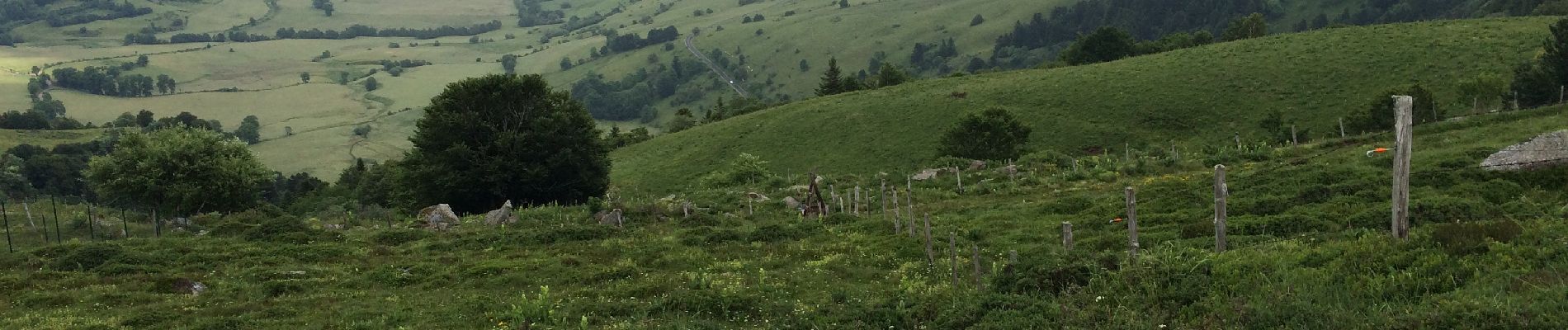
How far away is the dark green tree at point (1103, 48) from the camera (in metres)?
112

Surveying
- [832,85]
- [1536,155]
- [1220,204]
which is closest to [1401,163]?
[1220,204]

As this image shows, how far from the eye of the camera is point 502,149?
53.7 m

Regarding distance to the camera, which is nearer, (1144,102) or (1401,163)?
(1401,163)

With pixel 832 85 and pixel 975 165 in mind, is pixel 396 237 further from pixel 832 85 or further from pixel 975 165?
pixel 832 85

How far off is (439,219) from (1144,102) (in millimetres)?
61332

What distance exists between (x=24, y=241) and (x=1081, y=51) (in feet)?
349

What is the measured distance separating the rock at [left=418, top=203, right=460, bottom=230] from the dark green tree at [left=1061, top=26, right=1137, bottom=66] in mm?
87786

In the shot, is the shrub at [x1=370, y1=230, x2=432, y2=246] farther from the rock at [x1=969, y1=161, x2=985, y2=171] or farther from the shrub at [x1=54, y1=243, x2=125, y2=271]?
the rock at [x1=969, y1=161, x2=985, y2=171]

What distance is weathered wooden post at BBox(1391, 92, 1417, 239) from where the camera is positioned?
583 inches

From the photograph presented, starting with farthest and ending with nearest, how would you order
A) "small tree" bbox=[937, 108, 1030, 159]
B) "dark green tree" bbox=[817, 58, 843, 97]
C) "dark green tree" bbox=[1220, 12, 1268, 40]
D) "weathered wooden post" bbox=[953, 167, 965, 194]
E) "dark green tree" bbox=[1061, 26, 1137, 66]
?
"dark green tree" bbox=[817, 58, 843, 97], "dark green tree" bbox=[1220, 12, 1268, 40], "dark green tree" bbox=[1061, 26, 1137, 66], "small tree" bbox=[937, 108, 1030, 159], "weathered wooden post" bbox=[953, 167, 965, 194]

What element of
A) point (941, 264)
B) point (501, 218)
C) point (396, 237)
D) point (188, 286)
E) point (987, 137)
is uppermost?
point (188, 286)

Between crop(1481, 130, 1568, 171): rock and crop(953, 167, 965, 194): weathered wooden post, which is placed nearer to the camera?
crop(1481, 130, 1568, 171): rock

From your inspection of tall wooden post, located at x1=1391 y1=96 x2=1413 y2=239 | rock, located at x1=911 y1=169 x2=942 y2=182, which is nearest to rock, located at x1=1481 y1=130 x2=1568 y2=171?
tall wooden post, located at x1=1391 y1=96 x2=1413 y2=239

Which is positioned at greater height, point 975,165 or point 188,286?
point 188,286
